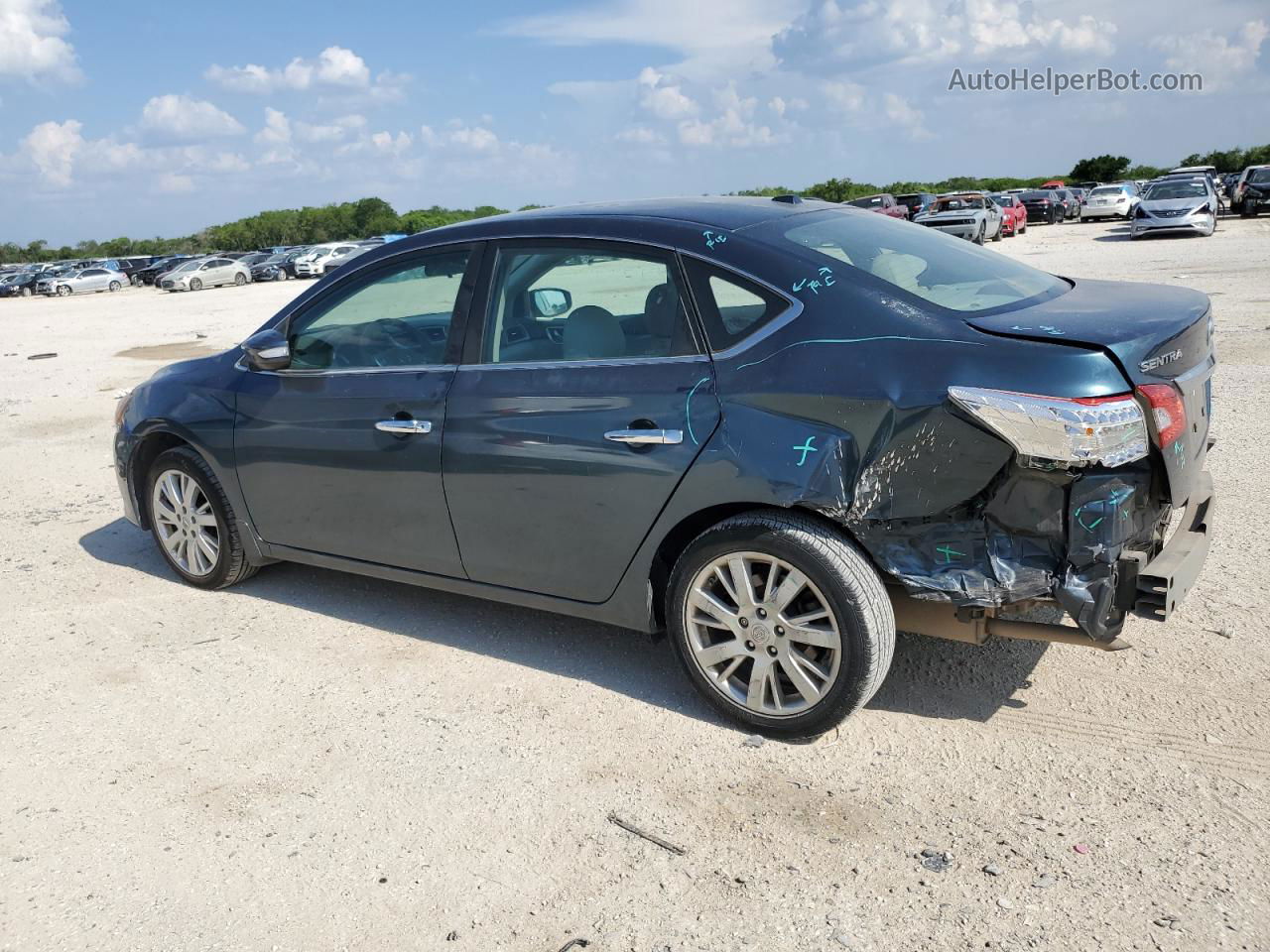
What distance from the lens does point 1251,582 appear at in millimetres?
4625

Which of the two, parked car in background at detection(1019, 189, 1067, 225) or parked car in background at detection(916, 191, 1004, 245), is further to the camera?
parked car in background at detection(1019, 189, 1067, 225)

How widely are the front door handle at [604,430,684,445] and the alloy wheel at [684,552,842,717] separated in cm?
44

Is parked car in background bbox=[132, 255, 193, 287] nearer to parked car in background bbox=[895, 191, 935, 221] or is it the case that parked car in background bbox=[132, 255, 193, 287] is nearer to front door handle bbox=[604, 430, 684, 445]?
parked car in background bbox=[895, 191, 935, 221]

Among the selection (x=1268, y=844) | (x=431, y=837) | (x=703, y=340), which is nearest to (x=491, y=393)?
(x=703, y=340)

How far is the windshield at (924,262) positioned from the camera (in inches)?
140

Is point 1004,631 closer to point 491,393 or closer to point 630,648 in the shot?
point 630,648

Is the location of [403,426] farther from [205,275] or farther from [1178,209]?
[205,275]

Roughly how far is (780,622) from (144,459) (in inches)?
143

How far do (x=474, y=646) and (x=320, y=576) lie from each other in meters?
1.40

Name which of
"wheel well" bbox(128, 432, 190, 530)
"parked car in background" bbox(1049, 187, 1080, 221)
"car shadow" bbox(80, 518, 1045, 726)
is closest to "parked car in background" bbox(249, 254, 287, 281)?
"parked car in background" bbox(1049, 187, 1080, 221)

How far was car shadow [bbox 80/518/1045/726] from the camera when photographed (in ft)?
12.9

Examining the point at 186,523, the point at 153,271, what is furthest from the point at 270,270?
the point at 186,523

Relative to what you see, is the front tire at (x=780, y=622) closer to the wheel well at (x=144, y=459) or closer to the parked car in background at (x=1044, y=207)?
the wheel well at (x=144, y=459)

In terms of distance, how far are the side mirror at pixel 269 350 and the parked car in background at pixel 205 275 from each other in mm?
43524
